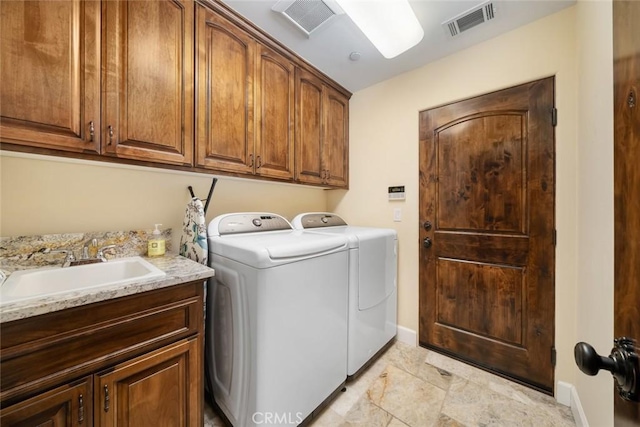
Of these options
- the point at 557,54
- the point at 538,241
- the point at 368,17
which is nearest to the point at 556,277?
the point at 538,241

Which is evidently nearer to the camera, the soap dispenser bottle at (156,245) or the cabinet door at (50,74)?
the cabinet door at (50,74)

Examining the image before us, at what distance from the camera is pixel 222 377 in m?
1.31

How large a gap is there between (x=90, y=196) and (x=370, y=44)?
2.07 m

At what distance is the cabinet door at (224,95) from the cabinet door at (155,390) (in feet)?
3.28

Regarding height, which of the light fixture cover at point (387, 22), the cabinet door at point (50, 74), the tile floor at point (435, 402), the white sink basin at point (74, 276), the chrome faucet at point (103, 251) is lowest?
the tile floor at point (435, 402)

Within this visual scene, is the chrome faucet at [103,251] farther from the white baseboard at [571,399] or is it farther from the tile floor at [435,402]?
the white baseboard at [571,399]

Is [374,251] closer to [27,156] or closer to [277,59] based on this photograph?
[277,59]

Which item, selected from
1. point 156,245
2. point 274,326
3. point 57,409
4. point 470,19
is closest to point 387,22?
point 470,19

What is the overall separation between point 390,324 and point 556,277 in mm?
1171

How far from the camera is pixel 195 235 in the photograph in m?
1.41

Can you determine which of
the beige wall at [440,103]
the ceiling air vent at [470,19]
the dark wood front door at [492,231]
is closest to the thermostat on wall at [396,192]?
the beige wall at [440,103]

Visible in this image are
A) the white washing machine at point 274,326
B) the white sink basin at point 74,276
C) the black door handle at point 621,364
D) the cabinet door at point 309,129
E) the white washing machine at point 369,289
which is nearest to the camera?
the black door handle at point 621,364

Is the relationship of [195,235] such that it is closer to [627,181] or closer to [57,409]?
[57,409]

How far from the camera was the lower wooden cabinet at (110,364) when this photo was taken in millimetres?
731
